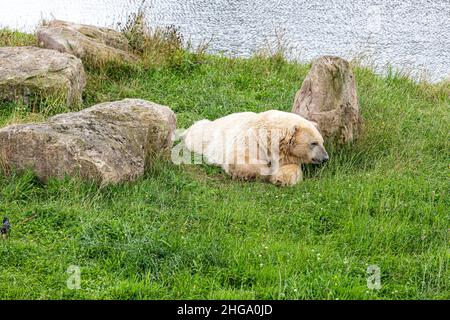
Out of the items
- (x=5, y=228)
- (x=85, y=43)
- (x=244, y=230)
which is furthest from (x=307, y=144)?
(x=85, y=43)

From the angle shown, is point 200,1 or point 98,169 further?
point 200,1

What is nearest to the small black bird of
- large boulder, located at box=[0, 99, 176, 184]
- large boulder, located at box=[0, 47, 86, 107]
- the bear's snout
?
large boulder, located at box=[0, 99, 176, 184]

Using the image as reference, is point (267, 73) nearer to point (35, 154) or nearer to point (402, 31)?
point (35, 154)

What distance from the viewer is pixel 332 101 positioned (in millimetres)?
9250

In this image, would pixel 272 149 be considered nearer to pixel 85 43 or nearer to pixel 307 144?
pixel 307 144

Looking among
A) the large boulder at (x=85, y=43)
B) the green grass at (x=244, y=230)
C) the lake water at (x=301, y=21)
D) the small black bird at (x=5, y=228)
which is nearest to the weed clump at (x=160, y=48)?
the large boulder at (x=85, y=43)

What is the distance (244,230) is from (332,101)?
319 centimetres

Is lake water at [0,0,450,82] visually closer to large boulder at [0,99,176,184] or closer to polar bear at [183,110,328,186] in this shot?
polar bear at [183,110,328,186]

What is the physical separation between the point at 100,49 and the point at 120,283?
7.40 m

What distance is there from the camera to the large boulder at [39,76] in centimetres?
993

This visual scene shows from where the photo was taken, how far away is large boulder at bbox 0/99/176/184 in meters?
7.34

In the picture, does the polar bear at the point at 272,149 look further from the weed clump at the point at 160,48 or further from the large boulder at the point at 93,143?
the weed clump at the point at 160,48

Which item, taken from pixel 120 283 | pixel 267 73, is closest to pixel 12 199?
pixel 120 283

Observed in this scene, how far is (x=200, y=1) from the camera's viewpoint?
22.1 metres
